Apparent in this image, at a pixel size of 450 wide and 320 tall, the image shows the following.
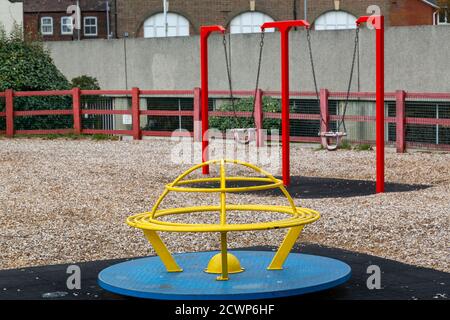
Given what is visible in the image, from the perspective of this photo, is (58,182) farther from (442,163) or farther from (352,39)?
(352,39)

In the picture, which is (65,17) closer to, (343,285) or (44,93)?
(44,93)

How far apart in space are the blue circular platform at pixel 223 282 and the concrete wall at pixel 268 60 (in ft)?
53.7

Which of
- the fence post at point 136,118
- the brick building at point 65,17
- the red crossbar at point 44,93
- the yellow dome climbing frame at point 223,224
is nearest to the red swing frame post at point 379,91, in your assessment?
the yellow dome climbing frame at point 223,224

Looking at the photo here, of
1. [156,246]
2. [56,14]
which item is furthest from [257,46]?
[56,14]

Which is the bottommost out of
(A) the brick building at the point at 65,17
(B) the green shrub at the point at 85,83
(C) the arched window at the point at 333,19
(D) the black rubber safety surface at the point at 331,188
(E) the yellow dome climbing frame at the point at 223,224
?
(D) the black rubber safety surface at the point at 331,188

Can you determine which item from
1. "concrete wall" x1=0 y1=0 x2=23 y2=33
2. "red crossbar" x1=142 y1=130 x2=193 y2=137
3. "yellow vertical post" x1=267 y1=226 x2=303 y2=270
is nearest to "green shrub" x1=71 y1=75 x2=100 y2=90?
"red crossbar" x1=142 y1=130 x2=193 y2=137

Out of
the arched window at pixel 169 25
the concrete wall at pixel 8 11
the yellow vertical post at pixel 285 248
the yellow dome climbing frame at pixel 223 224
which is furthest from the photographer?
the arched window at pixel 169 25

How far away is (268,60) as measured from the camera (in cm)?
2798

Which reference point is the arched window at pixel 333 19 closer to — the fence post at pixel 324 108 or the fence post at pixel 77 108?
the fence post at pixel 77 108

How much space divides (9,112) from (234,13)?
31.7m

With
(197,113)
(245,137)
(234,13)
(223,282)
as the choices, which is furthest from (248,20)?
(223,282)

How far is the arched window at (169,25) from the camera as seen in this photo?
57031 mm

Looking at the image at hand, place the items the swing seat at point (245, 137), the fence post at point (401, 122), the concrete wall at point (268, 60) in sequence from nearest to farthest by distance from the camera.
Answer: the fence post at point (401, 122), the swing seat at point (245, 137), the concrete wall at point (268, 60)

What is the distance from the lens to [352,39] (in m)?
26.0
